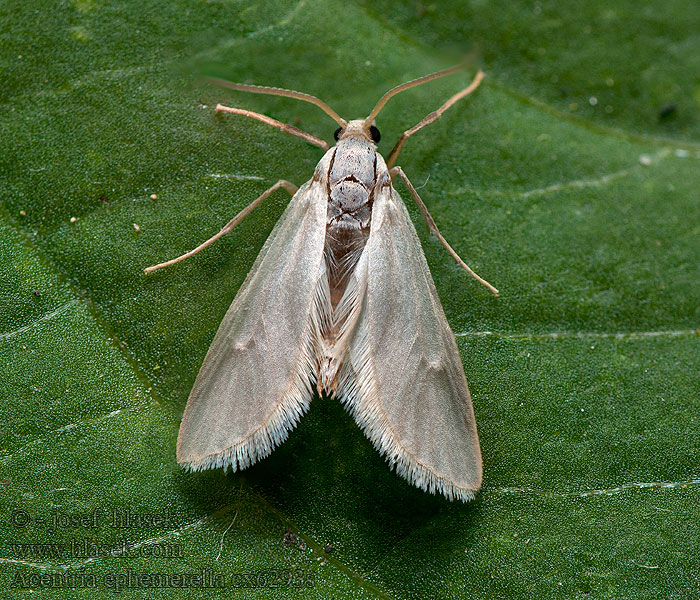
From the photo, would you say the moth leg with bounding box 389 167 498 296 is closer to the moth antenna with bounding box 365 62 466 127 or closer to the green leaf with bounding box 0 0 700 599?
the green leaf with bounding box 0 0 700 599

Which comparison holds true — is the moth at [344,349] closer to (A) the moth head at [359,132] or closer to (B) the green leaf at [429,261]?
(A) the moth head at [359,132]

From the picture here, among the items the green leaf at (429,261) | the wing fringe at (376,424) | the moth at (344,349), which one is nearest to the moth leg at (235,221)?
the green leaf at (429,261)

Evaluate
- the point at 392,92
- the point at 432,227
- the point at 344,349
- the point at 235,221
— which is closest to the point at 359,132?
the point at 392,92

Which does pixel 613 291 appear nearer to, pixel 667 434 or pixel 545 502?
pixel 667 434

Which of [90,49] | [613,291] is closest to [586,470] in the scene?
[613,291]

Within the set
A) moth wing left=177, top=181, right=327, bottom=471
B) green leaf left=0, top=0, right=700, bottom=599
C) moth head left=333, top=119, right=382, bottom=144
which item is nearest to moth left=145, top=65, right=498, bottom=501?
moth wing left=177, top=181, right=327, bottom=471

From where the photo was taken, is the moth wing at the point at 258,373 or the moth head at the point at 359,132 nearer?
the moth wing at the point at 258,373

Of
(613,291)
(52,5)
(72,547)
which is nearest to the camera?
(72,547)
